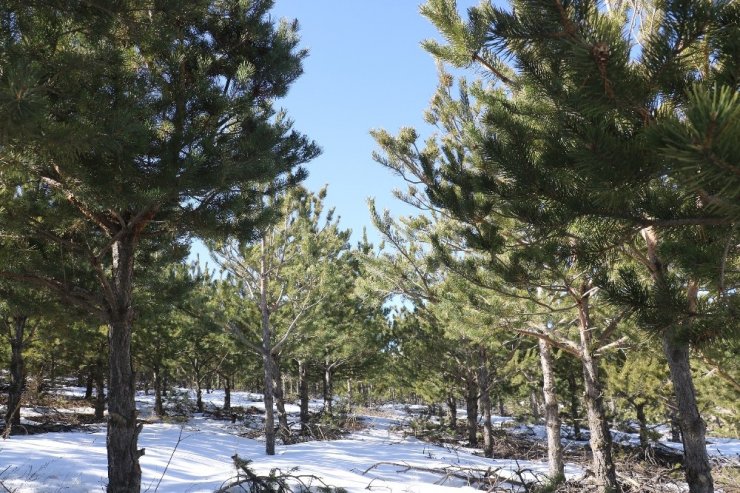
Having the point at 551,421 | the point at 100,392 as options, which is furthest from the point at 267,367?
the point at 100,392

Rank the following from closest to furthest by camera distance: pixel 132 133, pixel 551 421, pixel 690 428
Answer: pixel 132 133 < pixel 690 428 < pixel 551 421

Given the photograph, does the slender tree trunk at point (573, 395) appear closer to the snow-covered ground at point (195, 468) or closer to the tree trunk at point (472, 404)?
the tree trunk at point (472, 404)

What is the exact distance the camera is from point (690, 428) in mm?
3787

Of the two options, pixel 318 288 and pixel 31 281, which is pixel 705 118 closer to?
pixel 31 281

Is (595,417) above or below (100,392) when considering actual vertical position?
above

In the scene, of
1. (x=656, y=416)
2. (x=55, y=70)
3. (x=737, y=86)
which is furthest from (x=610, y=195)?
(x=656, y=416)

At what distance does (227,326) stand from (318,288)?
2138 millimetres

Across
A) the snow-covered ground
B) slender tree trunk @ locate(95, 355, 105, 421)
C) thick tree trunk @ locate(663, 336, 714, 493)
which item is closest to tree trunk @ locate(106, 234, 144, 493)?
the snow-covered ground

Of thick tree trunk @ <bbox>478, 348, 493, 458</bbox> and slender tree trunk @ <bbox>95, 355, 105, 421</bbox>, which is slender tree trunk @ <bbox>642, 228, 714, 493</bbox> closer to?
thick tree trunk @ <bbox>478, 348, 493, 458</bbox>

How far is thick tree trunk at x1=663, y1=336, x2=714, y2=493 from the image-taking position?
369 cm

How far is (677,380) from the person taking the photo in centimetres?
388

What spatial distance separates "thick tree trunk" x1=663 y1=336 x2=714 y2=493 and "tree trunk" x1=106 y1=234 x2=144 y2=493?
4.56 m

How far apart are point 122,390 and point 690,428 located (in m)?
4.89

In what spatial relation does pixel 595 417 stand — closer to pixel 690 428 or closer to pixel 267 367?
Answer: pixel 690 428
